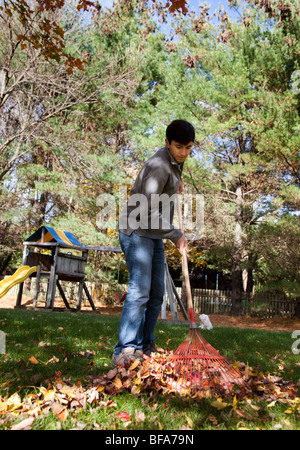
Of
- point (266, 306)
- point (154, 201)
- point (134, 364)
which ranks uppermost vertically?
point (154, 201)

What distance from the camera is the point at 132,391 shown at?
2.10 meters

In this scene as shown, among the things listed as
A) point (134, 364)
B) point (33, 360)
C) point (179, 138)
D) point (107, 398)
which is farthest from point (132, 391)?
point (179, 138)

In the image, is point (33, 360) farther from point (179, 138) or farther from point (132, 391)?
point (179, 138)

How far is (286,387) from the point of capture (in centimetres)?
241

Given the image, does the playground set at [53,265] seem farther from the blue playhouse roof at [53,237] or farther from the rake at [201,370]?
the rake at [201,370]

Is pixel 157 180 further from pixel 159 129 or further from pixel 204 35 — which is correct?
pixel 204 35

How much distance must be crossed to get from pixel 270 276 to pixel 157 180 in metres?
10.7

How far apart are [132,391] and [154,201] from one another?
47.5 inches

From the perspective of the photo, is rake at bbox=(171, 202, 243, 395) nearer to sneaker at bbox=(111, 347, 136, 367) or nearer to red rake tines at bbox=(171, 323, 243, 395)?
red rake tines at bbox=(171, 323, 243, 395)

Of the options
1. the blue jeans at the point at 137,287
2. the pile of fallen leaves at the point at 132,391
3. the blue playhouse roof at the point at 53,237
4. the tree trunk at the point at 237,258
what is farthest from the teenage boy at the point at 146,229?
the tree trunk at the point at 237,258

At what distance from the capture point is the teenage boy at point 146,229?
103 inches

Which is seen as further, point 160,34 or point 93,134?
point 160,34

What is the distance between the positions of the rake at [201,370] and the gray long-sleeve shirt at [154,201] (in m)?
0.74
